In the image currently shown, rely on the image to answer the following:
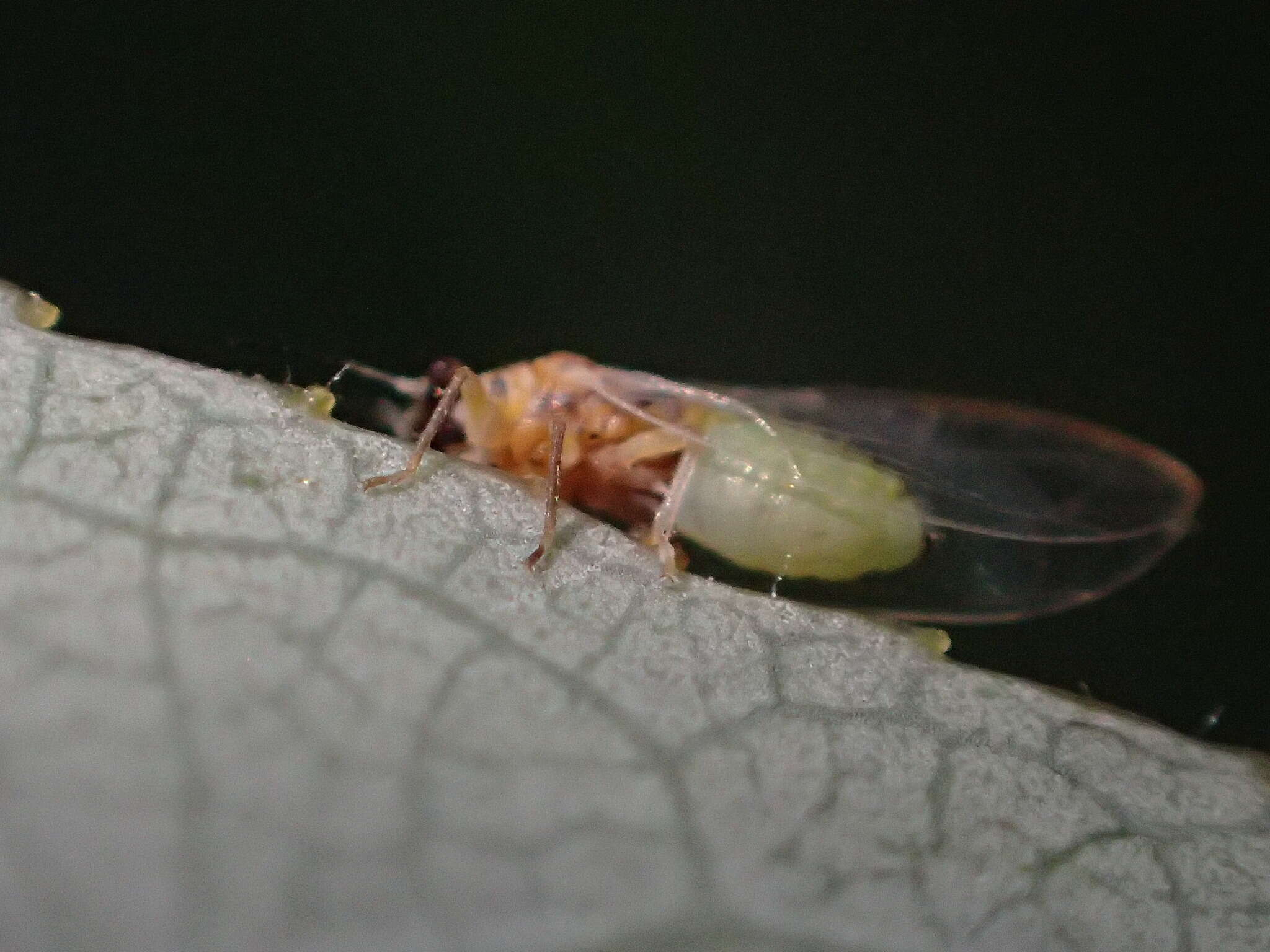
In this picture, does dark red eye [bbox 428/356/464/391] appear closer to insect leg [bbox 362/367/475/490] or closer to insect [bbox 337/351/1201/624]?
insect [bbox 337/351/1201/624]

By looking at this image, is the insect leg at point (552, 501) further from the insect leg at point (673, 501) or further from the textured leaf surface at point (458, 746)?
the insect leg at point (673, 501)

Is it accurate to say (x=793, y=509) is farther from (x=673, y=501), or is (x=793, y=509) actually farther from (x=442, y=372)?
(x=442, y=372)

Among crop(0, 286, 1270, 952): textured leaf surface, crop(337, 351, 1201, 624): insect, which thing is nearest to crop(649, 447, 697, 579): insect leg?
crop(337, 351, 1201, 624): insect

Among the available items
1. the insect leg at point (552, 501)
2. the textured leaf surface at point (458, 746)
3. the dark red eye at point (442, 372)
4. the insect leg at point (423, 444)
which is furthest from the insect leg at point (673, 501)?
the textured leaf surface at point (458, 746)

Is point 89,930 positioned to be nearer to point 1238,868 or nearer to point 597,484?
point 1238,868

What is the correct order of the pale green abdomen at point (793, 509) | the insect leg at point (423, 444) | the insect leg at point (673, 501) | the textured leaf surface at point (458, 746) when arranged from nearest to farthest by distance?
1. the textured leaf surface at point (458, 746)
2. the insect leg at point (423, 444)
3. the insect leg at point (673, 501)
4. the pale green abdomen at point (793, 509)

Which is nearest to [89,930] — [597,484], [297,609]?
[297,609]

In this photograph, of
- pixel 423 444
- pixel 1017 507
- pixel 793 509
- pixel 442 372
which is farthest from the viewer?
pixel 442 372

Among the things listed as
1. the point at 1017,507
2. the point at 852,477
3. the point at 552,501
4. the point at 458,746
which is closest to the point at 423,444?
the point at 552,501
